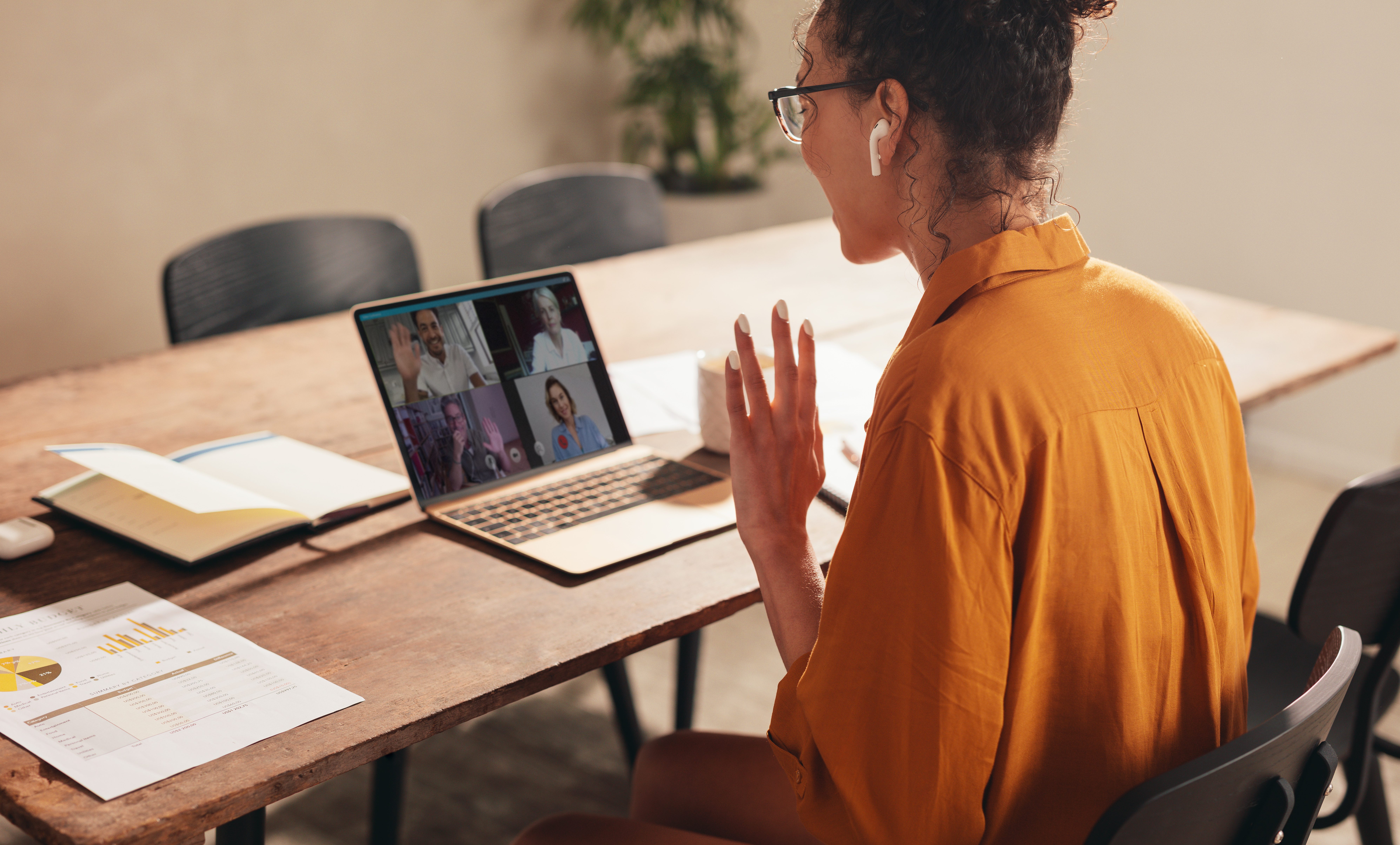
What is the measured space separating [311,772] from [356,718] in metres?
0.06

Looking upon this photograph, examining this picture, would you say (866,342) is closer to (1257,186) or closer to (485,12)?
(1257,186)

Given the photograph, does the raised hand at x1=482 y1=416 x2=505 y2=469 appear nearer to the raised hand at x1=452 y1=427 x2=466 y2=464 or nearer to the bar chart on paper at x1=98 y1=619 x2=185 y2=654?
the raised hand at x1=452 y1=427 x2=466 y2=464

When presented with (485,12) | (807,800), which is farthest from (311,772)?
(485,12)

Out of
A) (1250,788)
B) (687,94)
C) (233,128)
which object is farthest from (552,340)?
(687,94)

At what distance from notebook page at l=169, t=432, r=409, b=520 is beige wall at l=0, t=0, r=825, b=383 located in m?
2.37

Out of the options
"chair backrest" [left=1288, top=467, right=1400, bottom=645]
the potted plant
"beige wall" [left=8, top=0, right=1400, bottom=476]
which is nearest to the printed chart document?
"chair backrest" [left=1288, top=467, right=1400, bottom=645]

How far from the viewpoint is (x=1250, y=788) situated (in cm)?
80

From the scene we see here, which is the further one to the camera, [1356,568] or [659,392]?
[659,392]

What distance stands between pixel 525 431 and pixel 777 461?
436 millimetres

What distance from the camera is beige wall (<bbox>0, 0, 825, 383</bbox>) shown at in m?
3.27

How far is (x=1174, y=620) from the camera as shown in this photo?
0.84 metres

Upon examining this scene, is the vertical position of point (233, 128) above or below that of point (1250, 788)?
above

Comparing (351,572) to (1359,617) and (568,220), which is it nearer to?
(1359,617)

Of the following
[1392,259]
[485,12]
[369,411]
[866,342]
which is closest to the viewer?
[369,411]
